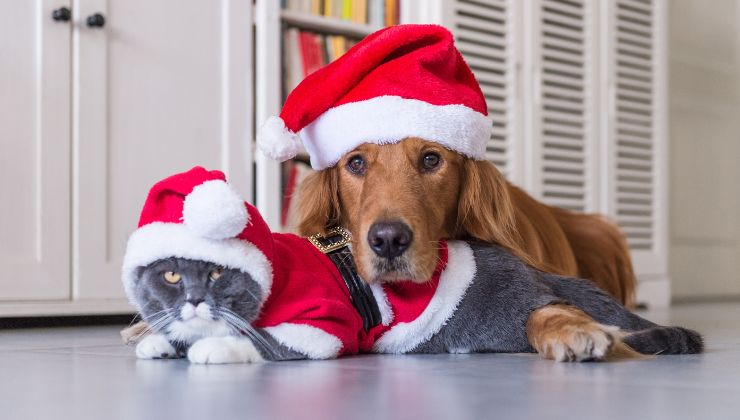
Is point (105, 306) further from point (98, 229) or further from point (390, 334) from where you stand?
point (390, 334)

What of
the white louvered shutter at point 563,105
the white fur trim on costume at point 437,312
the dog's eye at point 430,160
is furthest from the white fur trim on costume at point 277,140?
the white louvered shutter at point 563,105

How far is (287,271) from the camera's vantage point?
1571mm

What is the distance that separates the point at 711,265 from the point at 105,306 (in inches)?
145

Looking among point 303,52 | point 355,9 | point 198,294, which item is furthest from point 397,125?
point 355,9

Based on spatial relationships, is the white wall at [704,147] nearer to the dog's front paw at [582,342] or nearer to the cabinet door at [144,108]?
the cabinet door at [144,108]

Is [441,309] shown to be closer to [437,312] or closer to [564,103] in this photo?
[437,312]

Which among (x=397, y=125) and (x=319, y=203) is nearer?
(x=397, y=125)

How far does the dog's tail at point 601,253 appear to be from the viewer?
8.37ft

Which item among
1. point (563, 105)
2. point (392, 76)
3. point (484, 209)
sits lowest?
point (484, 209)

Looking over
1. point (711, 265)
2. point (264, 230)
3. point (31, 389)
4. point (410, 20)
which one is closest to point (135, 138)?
point (410, 20)

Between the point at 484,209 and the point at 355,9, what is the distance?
1842mm

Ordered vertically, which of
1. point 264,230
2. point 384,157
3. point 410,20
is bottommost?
point 264,230

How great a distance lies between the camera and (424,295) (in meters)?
1.63

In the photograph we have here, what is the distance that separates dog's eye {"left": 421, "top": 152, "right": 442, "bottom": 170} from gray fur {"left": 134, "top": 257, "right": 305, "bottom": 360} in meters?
0.44
